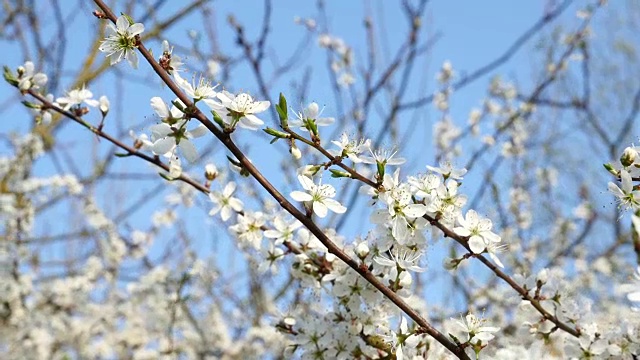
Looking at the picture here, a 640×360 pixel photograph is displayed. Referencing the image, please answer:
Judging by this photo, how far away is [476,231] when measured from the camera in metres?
1.61

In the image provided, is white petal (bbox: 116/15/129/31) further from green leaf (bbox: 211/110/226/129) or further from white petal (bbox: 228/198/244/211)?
white petal (bbox: 228/198/244/211)

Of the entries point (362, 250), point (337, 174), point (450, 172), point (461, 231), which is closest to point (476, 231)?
point (461, 231)

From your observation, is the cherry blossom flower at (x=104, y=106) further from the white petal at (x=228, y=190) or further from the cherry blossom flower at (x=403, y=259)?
the cherry blossom flower at (x=403, y=259)

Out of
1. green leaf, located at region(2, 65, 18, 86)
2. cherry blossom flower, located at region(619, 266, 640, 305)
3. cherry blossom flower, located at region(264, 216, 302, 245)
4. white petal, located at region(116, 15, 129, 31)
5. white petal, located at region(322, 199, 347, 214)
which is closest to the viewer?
cherry blossom flower, located at region(619, 266, 640, 305)

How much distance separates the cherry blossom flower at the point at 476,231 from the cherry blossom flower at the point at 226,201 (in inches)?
25.9

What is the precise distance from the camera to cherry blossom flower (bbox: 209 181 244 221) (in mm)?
1928

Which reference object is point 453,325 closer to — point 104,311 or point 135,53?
point 135,53

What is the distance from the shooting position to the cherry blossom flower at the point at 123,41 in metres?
1.44

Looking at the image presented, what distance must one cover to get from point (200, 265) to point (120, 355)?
138 centimetres

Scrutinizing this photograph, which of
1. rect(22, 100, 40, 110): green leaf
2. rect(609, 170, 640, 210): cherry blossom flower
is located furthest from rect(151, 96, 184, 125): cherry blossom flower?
rect(609, 170, 640, 210): cherry blossom flower

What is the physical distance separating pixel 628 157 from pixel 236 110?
34.1 inches

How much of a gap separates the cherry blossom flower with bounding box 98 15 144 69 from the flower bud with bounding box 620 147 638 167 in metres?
1.09

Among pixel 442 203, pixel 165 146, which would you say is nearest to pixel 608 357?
pixel 442 203

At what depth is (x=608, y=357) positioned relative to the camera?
1631 millimetres
